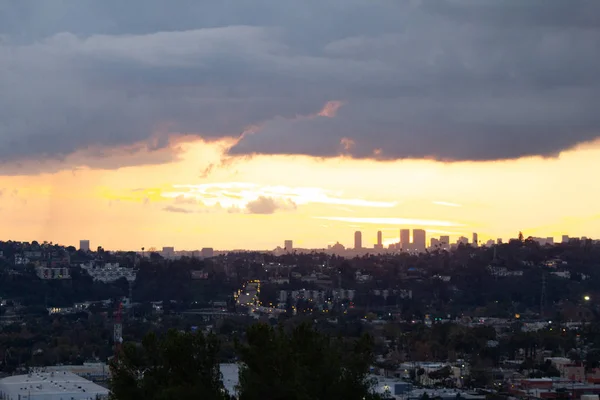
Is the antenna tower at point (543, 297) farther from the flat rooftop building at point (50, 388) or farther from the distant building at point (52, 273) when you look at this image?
the flat rooftop building at point (50, 388)

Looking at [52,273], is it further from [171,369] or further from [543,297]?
[171,369]

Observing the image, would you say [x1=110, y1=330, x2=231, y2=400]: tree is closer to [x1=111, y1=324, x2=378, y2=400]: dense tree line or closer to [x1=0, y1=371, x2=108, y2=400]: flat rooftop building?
[x1=111, y1=324, x2=378, y2=400]: dense tree line

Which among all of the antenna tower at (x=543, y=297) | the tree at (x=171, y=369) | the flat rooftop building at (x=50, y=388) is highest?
the antenna tower at (x=543, y=297)

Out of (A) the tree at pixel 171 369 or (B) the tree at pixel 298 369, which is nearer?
(B) the tree at pixel 298 369

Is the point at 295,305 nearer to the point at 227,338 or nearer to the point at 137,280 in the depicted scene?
the point at 137,280

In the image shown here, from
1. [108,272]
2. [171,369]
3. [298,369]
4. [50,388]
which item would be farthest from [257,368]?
[108,272]

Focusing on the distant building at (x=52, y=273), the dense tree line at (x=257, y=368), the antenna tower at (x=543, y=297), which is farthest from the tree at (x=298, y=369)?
the distant building at (x=52, y=273)

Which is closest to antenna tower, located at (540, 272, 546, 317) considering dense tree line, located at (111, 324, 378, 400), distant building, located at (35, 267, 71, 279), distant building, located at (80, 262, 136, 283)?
distant building, located at (80, 262, 136, 283)
